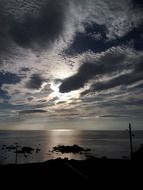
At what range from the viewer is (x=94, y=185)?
1433cm

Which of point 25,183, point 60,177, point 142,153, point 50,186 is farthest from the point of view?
point 142,153

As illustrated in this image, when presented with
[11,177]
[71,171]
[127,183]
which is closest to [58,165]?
[71,171]

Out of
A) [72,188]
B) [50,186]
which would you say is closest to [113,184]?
[72,188]

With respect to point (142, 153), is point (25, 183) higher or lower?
lower

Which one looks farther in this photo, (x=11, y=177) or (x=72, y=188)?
(x=11, y=177)

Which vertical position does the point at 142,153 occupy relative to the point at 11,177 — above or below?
above

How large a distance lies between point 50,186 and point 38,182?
2201mm

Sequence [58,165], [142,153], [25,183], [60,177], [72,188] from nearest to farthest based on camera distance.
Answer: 1. [72,188]
2. [60,177]
3. [25,183]
4. [58,165]
5. [142,153]

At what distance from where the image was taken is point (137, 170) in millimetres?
18500

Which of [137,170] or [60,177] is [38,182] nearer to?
[60,177]

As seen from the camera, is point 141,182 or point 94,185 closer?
point 94,185

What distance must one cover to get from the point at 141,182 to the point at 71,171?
593 centimetres

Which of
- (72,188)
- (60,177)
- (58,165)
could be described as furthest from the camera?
(58,165)

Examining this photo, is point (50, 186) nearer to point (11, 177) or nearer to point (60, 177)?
point (60, 177)
